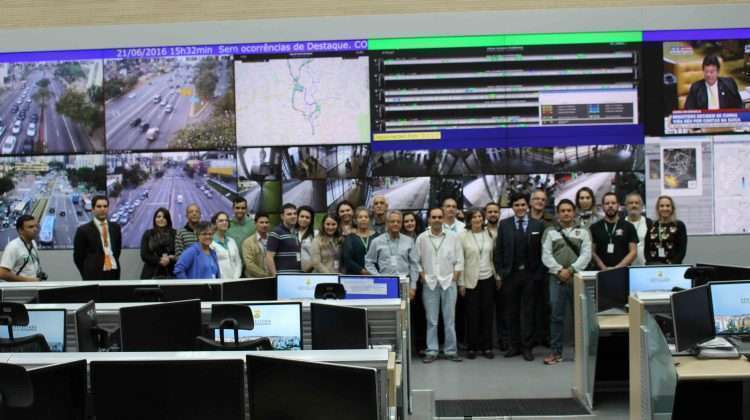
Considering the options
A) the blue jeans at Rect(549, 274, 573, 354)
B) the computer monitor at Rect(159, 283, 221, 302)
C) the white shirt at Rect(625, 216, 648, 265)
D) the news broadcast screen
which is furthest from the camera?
the news broadcast screen

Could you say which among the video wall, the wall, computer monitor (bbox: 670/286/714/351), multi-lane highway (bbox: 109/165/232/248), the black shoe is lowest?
the black shoe

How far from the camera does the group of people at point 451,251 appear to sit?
654 cm

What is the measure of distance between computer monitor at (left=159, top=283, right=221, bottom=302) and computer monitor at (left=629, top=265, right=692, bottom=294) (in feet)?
9.83

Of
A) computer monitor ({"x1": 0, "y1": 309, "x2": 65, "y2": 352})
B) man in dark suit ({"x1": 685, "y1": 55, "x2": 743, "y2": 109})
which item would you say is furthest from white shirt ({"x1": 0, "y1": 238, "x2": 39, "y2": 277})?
man in dark suit ({"x1": 685, "y1": 55, "x2": 743, "y2": 109})

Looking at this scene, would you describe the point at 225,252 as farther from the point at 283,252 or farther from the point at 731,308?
the point at 731,308

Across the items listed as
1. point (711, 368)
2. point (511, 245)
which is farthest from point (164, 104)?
point (711, 368)

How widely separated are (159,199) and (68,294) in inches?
132

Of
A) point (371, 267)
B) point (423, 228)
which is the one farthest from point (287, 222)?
point (423, 228)

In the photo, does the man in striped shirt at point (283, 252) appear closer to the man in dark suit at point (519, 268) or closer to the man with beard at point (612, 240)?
the man in dark suit at point (519, 268)

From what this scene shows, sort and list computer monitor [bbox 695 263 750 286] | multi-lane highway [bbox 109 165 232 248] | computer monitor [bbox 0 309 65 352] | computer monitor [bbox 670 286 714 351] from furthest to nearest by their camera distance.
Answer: multi-lane highway [bbox 109 165 232 248], computer monitor [bbox 695 263 750 286], computer monitor [bbox 670 286 714 351], computer monitor [bbox 0 309 65 352]

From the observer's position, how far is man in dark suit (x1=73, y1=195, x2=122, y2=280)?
7.09 m

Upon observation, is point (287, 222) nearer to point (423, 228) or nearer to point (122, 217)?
point (423, 228)

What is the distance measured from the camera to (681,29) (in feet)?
25.4

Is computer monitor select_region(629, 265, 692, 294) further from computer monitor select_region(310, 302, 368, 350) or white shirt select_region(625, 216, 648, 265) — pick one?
computer monitor select_region(310, 302, 368, 350)
